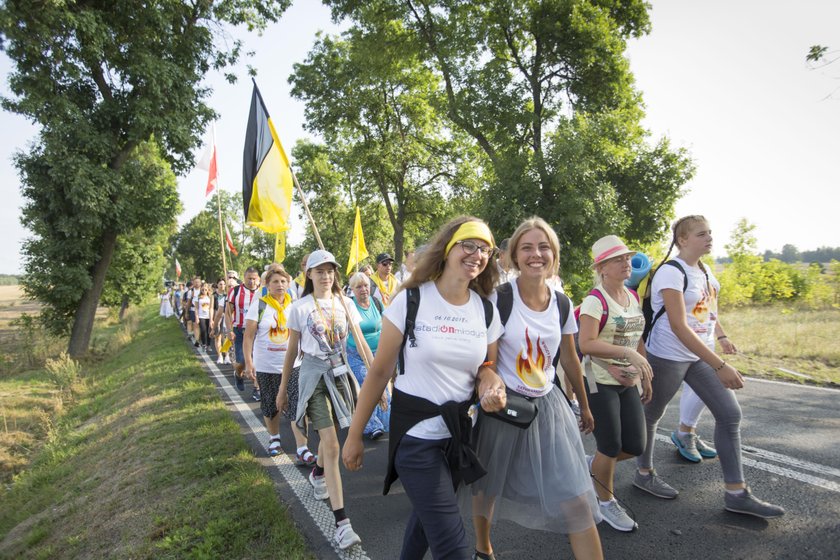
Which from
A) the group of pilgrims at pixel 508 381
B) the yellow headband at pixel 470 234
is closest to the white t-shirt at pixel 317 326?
the group of pilgrims at pixel 508 381

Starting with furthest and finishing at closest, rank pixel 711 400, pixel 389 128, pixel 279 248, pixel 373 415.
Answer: pixel 389 128, pixel 279 248, pixel 373 415, pixel 711 400

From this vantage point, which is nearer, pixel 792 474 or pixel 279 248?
pixel 792 474

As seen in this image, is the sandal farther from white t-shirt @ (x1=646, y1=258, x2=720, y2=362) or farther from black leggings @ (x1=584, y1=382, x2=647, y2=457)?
white t-shirt @ (x1=646, y1=258, x2=720, y2=362)

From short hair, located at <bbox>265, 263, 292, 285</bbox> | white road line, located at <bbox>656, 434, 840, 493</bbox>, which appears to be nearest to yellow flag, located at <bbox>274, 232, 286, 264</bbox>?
short hair, located at <bbox>265, 263, 292, 285</bbox>

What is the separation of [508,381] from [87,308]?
16.5 m

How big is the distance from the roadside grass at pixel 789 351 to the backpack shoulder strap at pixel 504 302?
6.97 metres

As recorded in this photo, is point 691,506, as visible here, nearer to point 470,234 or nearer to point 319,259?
point 470,234

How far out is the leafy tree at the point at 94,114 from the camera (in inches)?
481

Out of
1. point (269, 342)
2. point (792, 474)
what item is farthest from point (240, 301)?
point (792, 474)

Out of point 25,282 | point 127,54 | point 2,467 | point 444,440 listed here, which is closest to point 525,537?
point 444,440

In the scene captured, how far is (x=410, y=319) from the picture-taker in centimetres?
223

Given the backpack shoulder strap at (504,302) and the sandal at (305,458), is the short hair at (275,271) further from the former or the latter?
the backpack shoulder strap at (504,302)

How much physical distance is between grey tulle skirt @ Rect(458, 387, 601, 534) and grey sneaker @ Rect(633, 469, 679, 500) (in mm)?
1508

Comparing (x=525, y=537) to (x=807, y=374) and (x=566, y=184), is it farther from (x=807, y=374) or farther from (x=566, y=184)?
(x=566, y=184)
